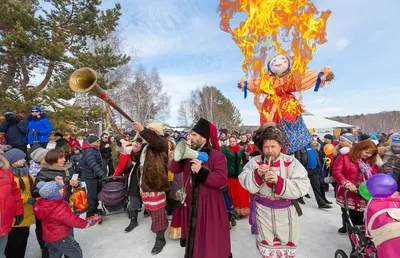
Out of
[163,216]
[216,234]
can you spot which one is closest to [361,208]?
[216,234]

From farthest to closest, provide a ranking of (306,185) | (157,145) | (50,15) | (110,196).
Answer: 1. (50,15)
2. (110,196)
3. (157,145)
4. (306,185)

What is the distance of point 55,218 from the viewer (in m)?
2.74

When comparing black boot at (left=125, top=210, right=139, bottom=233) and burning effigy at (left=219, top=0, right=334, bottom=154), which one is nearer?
burning effigy at (left=219, top=0, right=334, bottom=154)

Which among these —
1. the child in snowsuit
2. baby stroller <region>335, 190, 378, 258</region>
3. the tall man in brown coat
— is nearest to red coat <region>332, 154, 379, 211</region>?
baby stroller <region>335, 190, 378, 258</region>

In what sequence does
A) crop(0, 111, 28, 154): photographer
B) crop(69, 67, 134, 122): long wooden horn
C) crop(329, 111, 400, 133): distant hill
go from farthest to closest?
crop(329, 111, 400, 133): distant hill, crop(0, 111, 28, 154): photographer, crop(69, 67, 134, 122): long wooden horn

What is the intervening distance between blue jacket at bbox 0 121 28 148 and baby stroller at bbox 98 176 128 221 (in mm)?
2984

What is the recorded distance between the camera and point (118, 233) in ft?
14.4

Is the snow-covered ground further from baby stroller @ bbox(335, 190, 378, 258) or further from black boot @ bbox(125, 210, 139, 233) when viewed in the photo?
baby stroller @ bbox(335, 190, 378, 258)

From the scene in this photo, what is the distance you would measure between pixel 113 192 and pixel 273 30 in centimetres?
463

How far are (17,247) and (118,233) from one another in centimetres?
Answer: 169

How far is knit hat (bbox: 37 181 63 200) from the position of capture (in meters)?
2.66

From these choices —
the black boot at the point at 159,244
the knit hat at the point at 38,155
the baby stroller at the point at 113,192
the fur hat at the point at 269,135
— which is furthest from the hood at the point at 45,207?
the fur hat at the point at 269,135

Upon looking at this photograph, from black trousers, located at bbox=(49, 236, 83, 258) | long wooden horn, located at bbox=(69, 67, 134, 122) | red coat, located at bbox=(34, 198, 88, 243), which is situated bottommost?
black trousers, located at bbox=(49, 236, 83, 258)

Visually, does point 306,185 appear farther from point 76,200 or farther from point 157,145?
point 76,200
